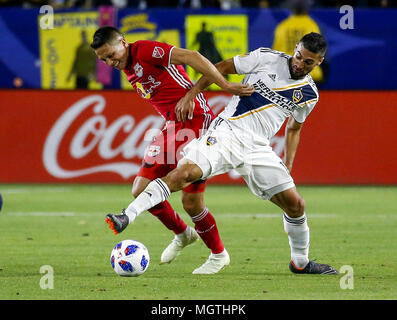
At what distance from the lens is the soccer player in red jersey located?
7148 millimetres

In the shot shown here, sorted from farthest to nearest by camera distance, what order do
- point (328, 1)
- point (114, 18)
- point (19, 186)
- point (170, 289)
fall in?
point (328, 1)
point (114, 18)
point (19, 186)
point (170, 289)

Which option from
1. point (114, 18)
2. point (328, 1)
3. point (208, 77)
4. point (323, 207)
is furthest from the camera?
point (328, 1)

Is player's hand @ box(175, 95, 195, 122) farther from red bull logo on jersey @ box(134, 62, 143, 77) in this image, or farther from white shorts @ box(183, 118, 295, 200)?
red bull logo on jersey @ box(134, 62, 143, 77)

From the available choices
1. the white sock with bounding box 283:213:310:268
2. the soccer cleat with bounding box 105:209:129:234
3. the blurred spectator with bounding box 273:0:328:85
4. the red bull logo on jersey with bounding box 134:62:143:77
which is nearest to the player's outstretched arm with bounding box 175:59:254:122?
the red bull logo on jersey with bounding box 134:62:143:77

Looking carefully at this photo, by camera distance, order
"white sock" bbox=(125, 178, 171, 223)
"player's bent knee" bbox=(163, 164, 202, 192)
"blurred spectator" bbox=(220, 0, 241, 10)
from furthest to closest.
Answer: "blurred spectator" bbox=(220, 0, 241, 10) < "player's bent knee" bbox=(163, 164, 202, 192) < "white sock" bbox=(125, 178, 171, 223)

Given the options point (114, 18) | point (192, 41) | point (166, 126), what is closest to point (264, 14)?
point (192, 41)

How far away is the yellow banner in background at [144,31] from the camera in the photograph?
51.2ft

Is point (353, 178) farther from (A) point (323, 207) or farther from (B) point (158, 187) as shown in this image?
(B) point (158, 187)

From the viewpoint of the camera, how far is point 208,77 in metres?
7.01

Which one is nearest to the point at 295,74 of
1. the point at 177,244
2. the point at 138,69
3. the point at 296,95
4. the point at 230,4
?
the point at 296,95

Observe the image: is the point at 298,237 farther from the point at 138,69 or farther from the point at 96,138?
the point at 96,138

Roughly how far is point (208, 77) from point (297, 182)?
8.13 meters

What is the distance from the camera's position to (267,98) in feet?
23.6
